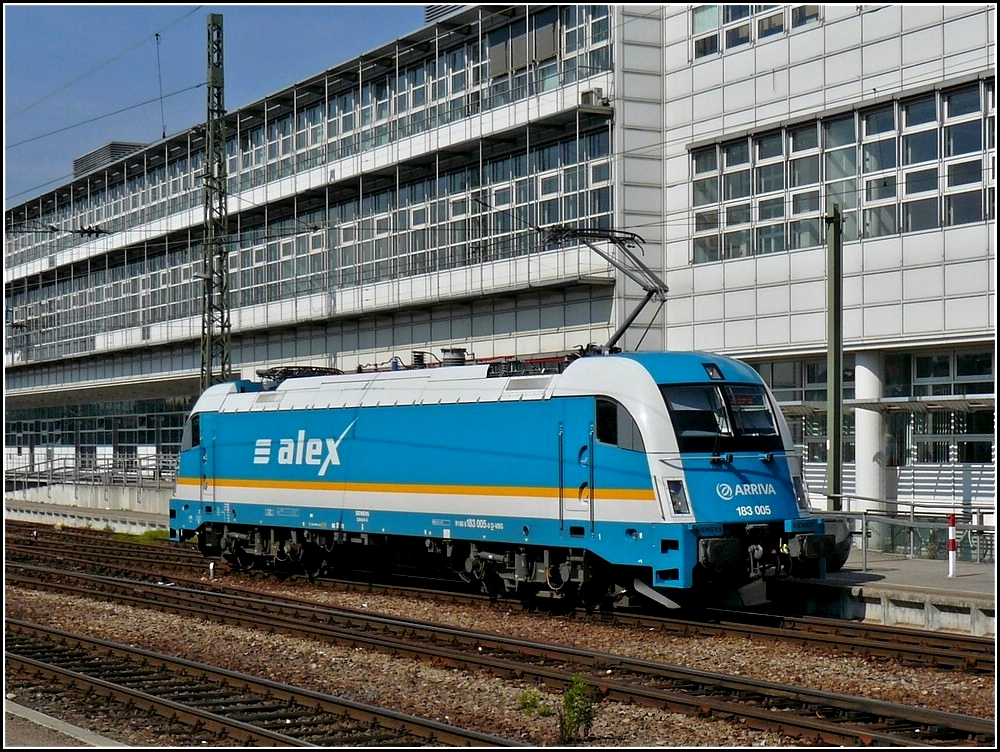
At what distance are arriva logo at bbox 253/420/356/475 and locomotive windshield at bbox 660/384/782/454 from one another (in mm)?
6688

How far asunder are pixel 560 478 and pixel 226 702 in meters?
6.12

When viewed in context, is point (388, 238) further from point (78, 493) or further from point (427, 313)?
point (78, 493)

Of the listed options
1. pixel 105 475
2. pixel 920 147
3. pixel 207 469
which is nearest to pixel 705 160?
pixel 920 147

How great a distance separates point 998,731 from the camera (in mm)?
9797

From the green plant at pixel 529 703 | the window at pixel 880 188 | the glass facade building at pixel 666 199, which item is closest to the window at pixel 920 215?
the glass facade building at pixel 666 199

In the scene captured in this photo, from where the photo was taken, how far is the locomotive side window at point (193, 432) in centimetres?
2478

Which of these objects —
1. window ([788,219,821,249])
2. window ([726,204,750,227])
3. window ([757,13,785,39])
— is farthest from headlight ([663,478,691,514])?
window ([757,13,785,39])

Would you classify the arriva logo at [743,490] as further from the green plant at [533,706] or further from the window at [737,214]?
the window at [737,214]

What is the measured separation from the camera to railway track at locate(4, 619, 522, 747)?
10.3 metres

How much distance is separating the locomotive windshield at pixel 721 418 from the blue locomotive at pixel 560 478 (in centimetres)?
2

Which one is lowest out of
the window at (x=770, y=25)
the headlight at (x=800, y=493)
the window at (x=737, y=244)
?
the headlight at (x=800, y=493)

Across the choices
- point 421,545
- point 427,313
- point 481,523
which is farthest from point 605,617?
point 427,313

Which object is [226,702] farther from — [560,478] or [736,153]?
[736,153]

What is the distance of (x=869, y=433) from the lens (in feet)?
86.8
